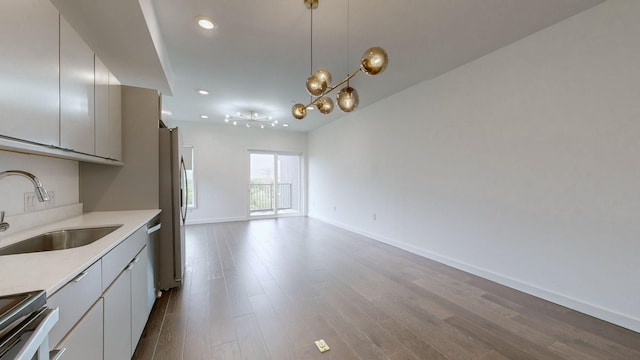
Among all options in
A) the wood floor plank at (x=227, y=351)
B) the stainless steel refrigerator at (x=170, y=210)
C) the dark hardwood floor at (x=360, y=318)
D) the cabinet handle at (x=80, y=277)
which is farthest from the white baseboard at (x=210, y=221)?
the cabinet handle at (x=80, y=277)

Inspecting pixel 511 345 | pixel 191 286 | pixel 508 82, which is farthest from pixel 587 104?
pixel 191 286

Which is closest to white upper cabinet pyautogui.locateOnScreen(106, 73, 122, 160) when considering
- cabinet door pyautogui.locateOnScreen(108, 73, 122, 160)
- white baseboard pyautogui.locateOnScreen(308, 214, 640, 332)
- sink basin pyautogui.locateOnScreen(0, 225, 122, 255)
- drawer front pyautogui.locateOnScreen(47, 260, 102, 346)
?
cabinet door pyautogui.locateOnScreen(108, 73, 122, 160)

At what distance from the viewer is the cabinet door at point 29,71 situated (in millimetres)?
1094

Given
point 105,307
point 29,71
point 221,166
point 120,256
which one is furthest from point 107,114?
point 221,166

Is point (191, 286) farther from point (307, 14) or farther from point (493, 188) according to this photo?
point (493, 188)

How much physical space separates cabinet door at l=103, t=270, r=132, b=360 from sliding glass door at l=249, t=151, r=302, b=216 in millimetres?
5691

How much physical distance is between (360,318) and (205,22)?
3.15 meters

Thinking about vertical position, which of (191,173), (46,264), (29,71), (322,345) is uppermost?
(29,71)

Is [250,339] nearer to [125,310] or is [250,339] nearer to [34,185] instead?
[125,310]

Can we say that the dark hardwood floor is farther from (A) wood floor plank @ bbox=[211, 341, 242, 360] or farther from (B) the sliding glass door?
(B) the sliding glass door

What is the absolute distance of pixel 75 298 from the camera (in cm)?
100

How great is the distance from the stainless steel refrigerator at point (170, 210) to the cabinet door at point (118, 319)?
4.01 feet

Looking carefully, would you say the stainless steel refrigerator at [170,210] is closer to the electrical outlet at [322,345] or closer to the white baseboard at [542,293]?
the electrical outlet at [322,345]

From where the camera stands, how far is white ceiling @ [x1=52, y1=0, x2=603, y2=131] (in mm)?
2154
